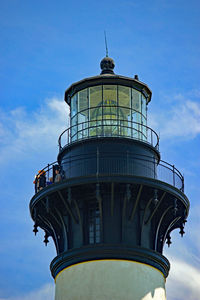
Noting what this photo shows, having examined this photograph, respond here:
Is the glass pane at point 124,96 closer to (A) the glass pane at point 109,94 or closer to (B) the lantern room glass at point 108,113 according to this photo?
(B) the lantern room glass at point 108,113

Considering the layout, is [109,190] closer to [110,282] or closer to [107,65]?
[110,282]

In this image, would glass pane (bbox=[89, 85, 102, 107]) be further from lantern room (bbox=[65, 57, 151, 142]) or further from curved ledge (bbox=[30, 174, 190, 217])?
curved ledge (bbox=[30, 174, 190, 217])

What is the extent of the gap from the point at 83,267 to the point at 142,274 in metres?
2.49

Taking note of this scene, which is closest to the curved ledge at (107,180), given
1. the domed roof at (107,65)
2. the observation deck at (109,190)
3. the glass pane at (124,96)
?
the observation deck at (109,190)

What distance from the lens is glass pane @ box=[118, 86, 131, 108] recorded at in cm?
3241

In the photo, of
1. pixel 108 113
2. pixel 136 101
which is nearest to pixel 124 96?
pixel 136 101

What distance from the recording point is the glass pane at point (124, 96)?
32406 millimetres

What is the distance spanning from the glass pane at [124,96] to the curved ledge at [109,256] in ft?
23.4

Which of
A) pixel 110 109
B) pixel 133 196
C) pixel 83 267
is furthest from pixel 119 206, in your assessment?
pixel 110 109

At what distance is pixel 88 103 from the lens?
32.5m

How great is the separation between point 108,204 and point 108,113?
467 cm

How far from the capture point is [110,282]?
93.2ft

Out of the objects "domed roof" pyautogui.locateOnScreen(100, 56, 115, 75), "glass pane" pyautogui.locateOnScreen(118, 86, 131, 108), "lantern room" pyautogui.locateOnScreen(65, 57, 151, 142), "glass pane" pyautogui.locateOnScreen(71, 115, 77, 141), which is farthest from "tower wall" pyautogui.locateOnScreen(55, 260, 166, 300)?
"domed roof" pyautogui.locateOnScreen(100, 56, 115, 75)

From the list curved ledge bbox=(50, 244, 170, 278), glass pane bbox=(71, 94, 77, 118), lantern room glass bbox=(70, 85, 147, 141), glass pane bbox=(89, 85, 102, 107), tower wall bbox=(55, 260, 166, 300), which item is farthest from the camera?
glass pane bbox=(71, 94, 77, 118)
